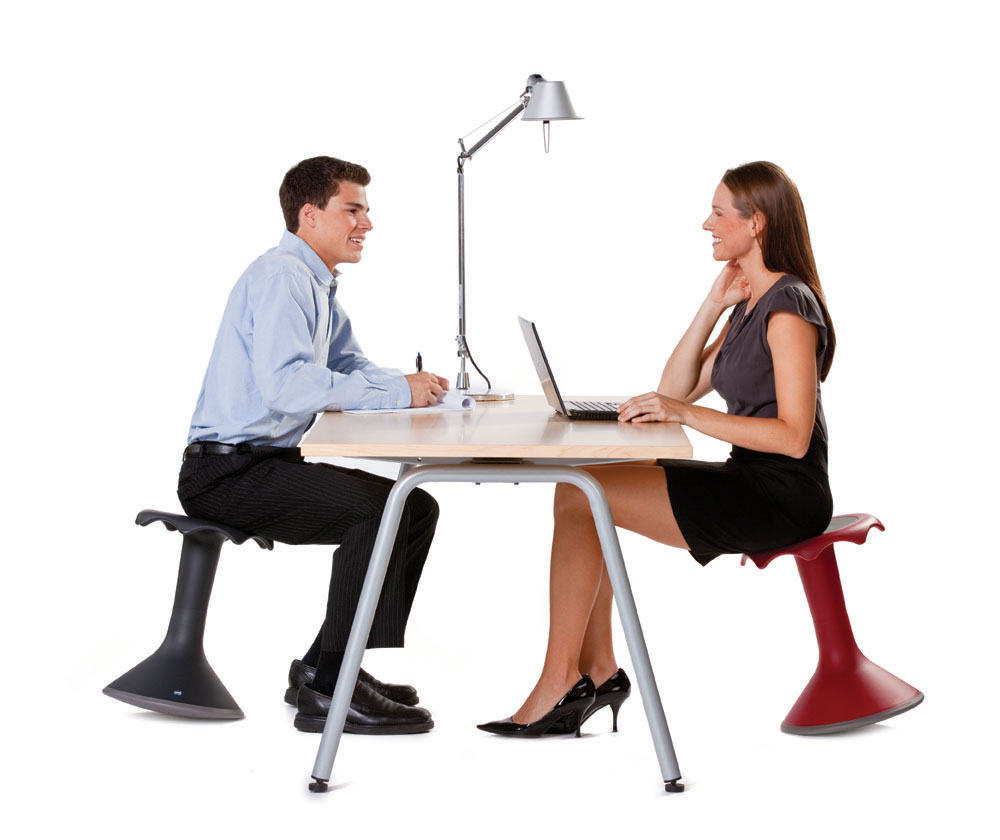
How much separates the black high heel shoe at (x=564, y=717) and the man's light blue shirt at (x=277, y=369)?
71 cm

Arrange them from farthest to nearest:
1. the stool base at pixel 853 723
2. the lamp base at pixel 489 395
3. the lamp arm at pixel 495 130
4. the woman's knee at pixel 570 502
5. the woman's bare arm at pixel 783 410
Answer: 1. the lamp arm at pixel 495 130
2. the lamp base at pixel 489 395
3. the stool base at pixel 853 723
4. the woman's knee at pixel 570 502
5. the woman's bare arm at pixel 783 410

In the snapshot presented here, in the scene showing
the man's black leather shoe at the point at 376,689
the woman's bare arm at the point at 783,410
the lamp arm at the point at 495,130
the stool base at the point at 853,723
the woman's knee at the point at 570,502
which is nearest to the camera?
the woman's bare arm at the point at 783,410

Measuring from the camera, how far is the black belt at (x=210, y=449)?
10.4 feet

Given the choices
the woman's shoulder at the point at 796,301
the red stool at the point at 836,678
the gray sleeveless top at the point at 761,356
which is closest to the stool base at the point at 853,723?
the red stool at the point at 836,678

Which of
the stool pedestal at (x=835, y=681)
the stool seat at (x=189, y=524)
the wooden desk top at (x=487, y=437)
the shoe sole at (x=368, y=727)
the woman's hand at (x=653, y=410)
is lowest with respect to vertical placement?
the shoe sole at (x=368, y=727)

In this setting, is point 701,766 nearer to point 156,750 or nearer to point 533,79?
point 156,750

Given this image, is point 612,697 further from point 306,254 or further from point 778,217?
point 306,254

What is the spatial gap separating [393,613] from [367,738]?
0.27 m

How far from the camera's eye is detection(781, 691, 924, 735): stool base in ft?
9.95

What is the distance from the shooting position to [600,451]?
2.54 metres

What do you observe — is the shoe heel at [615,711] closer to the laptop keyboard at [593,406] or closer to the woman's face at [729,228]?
the laptop keyboard at [593,406]

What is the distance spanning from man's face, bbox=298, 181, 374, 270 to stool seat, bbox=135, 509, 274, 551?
67 cm

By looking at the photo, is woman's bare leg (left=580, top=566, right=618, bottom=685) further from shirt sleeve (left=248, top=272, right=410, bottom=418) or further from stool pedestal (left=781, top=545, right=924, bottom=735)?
shirt sleeve (left=248, top=272, right=410, bottom=418)

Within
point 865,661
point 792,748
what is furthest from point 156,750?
point 865,661
